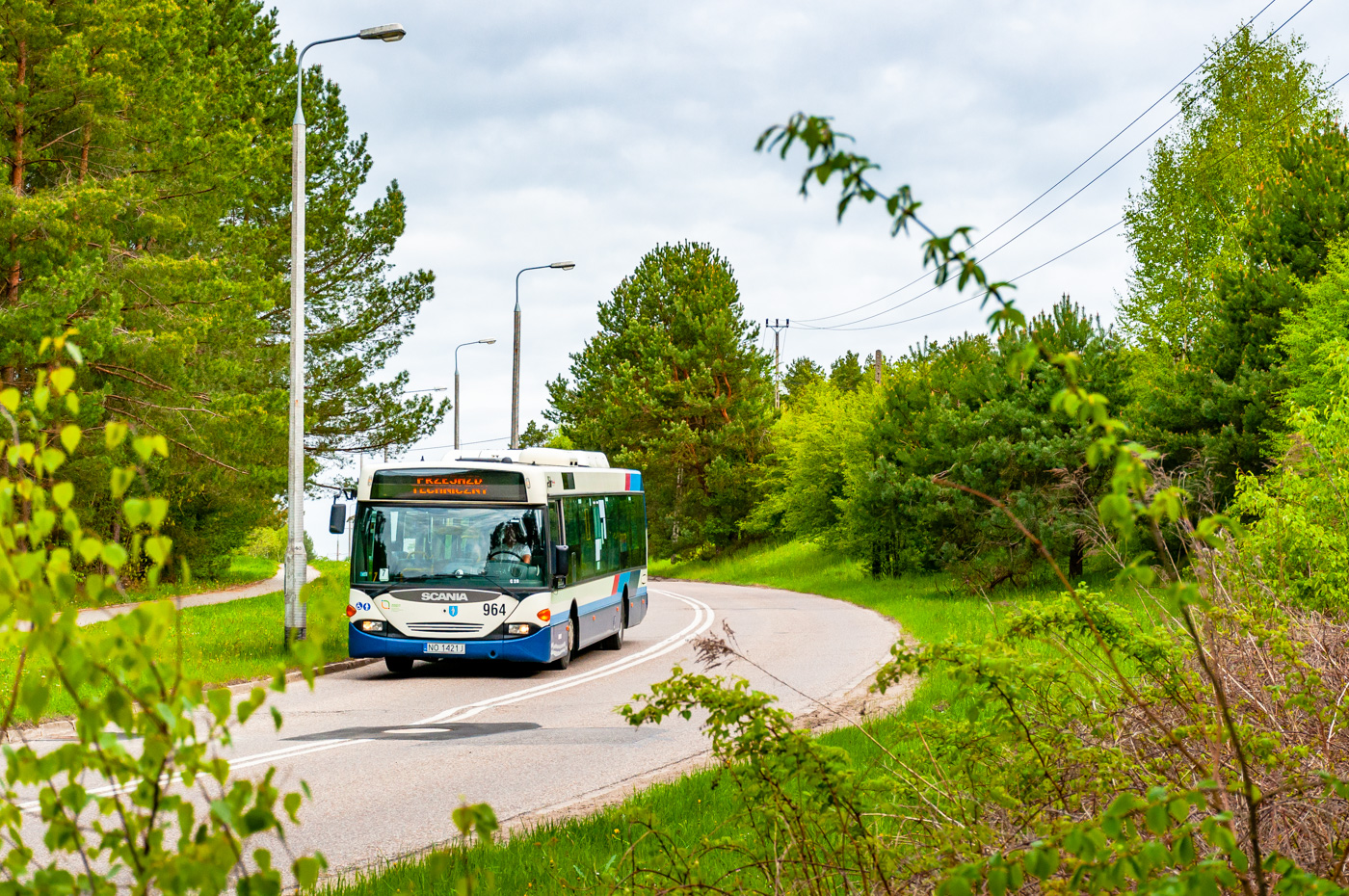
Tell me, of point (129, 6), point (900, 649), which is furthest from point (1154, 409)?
point (900, 649)

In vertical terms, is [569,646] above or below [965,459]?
below

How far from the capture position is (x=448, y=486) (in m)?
15.9

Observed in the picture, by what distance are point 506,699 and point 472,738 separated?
2.73 m

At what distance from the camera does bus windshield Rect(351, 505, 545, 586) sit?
15609 mm

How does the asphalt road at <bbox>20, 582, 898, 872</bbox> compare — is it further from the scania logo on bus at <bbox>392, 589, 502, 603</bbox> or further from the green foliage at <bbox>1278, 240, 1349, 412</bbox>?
the green foliage at <bbox>1278, 240, 1349, 412</bbox>

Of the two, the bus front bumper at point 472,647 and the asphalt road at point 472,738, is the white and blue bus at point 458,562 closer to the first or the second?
the bus front bumper at point 472,647

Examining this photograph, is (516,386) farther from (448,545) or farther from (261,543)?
(261,543)

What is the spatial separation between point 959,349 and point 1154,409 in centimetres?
588

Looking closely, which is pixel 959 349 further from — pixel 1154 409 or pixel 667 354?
pixel 667 354

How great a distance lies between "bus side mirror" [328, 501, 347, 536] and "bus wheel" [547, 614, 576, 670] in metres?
3.30

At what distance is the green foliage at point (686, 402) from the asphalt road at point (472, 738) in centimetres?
3104

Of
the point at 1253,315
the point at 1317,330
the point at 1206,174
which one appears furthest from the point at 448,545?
the point at 1206,174

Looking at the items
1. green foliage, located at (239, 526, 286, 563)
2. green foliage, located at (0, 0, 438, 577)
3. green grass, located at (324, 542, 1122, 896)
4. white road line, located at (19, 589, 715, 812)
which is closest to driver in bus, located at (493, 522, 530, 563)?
white road line, located at (19, 589, 715, 812)

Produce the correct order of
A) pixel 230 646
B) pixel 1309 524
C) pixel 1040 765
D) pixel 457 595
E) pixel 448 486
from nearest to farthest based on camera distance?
pixel 1040 765, pixel 1309 524, pixel 457 595, pixel 448 486, pixel 230 646
